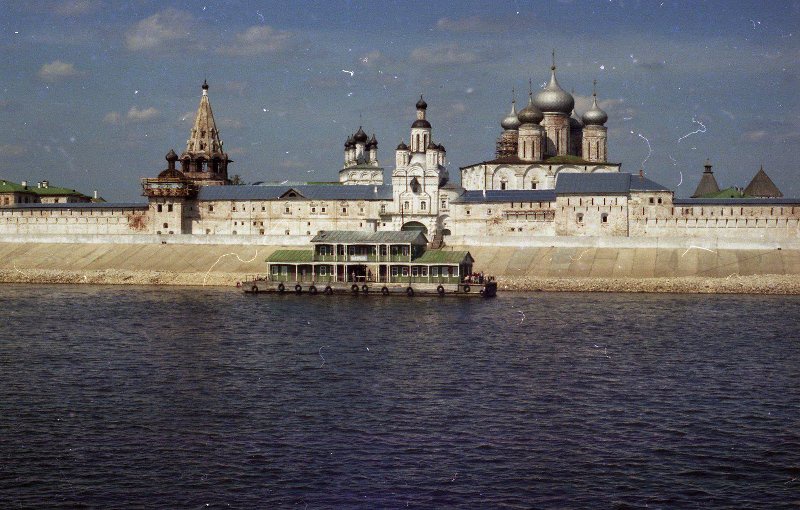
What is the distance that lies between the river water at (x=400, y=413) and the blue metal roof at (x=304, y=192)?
152 ft

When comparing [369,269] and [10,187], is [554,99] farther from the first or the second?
[10,187]

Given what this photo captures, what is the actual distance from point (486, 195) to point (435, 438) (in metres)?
67.7

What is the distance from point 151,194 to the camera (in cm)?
10044

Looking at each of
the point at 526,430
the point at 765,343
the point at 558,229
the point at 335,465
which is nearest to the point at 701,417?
the point at 526,430

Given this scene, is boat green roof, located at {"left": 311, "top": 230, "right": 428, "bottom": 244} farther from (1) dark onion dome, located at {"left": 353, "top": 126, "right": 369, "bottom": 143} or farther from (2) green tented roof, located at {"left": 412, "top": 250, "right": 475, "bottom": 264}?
(1) dark onion dome, located at {"left": 353, "top": 126, "right": 369, "bottom": 143}

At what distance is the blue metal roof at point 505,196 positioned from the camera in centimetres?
9226

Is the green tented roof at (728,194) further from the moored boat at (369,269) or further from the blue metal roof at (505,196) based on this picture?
the moored boat at (369,269)

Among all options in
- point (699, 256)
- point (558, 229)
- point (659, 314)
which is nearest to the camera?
point (659, 314)

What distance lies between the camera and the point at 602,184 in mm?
91000

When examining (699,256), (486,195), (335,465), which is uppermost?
(486,195)

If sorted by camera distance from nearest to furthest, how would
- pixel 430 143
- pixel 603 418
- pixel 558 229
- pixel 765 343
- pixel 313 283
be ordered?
pixel 603 418, pixel 765 343, pixel 313 283, pixel 558 229, pixel 430 143

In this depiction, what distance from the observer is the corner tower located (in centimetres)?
10962

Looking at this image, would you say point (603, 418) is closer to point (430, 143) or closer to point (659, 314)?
point (659, 314)

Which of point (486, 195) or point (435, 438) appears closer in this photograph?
point (435, 438)
